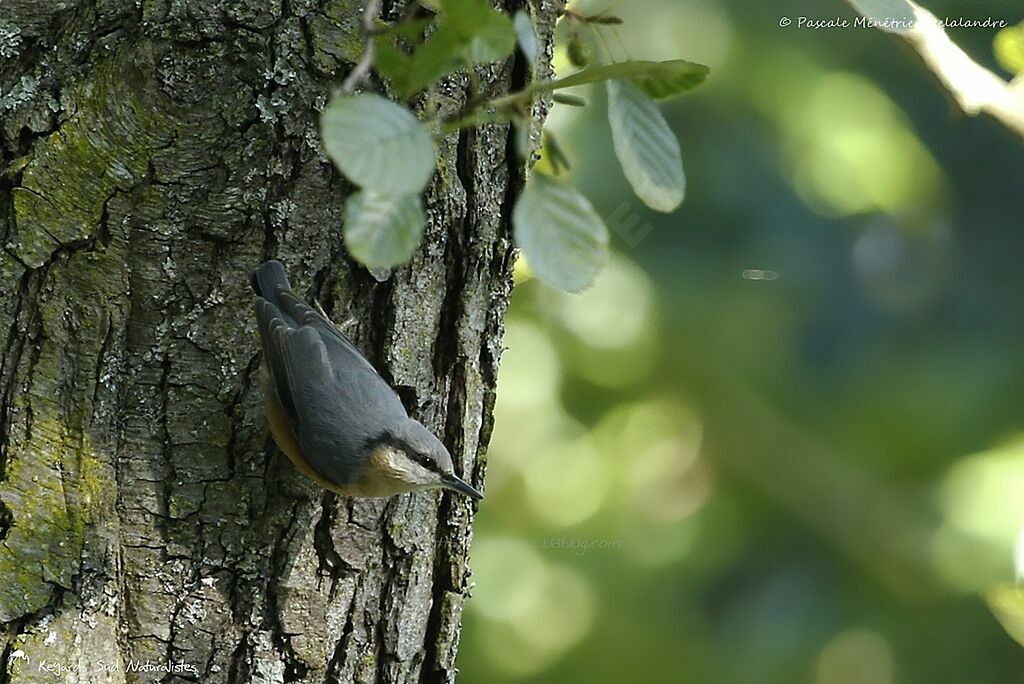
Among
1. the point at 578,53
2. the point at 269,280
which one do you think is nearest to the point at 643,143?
the point at 578,53

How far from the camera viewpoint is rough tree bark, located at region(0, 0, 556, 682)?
188 centimetres

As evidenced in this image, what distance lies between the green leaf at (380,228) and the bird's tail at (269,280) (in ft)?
2.93

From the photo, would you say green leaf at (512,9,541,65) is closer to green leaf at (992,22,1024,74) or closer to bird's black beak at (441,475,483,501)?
bird's black beak at (441,475,483,501)

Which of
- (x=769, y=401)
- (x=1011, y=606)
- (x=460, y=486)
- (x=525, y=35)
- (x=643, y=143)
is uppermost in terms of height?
(x=525, y=35)

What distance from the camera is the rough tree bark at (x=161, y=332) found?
1.88m

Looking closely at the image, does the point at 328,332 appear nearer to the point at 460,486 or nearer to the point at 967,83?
the point at 460,486

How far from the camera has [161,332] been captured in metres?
1.94

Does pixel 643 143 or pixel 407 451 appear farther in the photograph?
pixel 407 451

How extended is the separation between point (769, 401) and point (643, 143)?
3.97 metres

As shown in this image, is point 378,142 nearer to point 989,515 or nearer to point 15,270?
point 15,270

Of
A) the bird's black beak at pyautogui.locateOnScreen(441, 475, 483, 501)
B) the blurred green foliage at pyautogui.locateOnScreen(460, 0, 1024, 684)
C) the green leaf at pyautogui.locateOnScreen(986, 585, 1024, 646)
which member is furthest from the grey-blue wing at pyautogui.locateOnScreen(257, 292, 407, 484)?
the blurred green foliage at pyautogui.locateOnScreen(460, 0, 1024, 684)

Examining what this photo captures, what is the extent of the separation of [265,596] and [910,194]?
337 cm

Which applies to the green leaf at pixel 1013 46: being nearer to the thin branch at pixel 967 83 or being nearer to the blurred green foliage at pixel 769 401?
the thin branch at pixel 967 83

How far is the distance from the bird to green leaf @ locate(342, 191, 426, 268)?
2.94 ft
